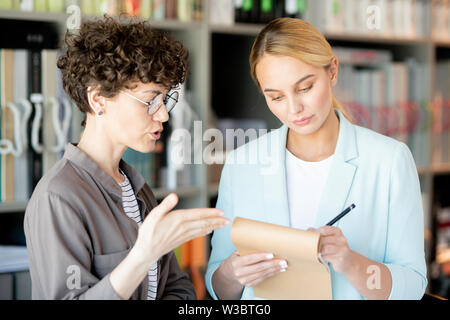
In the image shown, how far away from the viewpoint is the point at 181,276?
1.22m

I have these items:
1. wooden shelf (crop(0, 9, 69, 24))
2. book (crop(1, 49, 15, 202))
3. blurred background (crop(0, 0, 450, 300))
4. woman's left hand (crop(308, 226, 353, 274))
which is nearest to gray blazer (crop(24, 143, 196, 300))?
woman's left hand (crop(308, 226, 353, 274))

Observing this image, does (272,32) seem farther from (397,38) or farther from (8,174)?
(397,38)

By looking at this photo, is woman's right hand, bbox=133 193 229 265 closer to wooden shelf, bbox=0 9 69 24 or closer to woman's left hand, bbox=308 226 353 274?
woman's left hand, bbox=308 226 353 274

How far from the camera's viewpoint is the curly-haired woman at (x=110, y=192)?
0.87 m

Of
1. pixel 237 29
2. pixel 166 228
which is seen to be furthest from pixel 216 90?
pixel 166 228

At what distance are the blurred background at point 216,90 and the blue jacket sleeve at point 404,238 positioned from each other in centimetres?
34

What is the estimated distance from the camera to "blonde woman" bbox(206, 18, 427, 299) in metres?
1.04

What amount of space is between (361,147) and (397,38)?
1.47 m

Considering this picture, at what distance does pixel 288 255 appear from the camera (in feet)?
3.11

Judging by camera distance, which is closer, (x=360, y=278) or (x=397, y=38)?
(x=360, y=278)

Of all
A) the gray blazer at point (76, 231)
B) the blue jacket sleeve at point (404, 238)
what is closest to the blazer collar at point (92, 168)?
the gray blazer at point (76, 231)

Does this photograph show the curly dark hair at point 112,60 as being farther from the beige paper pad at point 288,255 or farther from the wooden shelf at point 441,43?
the wooden shelf at point 441,43

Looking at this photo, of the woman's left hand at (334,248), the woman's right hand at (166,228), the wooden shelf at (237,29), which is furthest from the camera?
the wooden shelf at (237,29)
